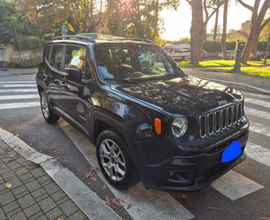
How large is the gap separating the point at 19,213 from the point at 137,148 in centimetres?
153

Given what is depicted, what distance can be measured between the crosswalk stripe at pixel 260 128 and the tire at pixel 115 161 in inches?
135

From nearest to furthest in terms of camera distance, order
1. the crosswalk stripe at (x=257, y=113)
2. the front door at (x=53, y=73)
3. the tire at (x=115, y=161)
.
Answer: the tire at (x=115, y=161)
the front door at (x=53, y=73)
the crosswalk stripe at (x=257, y=113)

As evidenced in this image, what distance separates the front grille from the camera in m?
2.39

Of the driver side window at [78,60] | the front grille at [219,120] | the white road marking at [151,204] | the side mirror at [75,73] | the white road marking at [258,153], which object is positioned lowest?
the white road marking at [151,204]

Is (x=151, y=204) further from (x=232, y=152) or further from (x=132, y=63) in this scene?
(x=132, y=63)

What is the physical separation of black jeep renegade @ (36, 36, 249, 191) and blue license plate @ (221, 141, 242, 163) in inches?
0.5

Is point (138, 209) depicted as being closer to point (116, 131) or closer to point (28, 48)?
point (116, 131)

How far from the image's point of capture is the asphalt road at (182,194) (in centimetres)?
257

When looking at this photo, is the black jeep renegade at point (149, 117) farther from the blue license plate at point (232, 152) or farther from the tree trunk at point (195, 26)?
the tree trunk at point (195, 26)

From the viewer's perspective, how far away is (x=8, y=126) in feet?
17.9

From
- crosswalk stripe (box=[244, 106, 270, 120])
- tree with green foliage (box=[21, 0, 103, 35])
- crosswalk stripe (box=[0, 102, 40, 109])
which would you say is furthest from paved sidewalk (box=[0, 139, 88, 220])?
tree with green foliage (box=[21, 0, 103, 35])

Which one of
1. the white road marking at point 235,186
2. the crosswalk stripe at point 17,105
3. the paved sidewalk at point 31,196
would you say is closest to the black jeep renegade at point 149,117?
the white road marking at point 235,186

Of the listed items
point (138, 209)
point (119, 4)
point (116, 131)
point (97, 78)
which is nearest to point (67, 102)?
point (97, 78)

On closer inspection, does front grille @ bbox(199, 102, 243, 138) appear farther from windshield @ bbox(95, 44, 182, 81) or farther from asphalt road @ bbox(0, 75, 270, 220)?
windshield @ bbox(95, 44, 182, 81)
